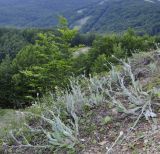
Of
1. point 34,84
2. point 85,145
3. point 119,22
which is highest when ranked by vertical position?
point 85,145

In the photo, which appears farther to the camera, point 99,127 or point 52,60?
point 52,60

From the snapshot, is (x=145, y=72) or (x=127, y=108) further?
(x=145, y=72)

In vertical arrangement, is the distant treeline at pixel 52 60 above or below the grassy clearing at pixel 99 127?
below

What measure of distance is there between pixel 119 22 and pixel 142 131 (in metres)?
185

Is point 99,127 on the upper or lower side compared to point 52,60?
upper

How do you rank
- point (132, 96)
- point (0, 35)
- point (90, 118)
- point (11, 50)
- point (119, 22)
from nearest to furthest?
point (132, 96) < point (90, 118) < point (11, 50) < point (0, 35) < point (119, 22)

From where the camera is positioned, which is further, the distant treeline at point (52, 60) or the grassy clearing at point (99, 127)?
the distant treeline at point (52, 60)

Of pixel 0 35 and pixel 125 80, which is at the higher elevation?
pixel 125 80

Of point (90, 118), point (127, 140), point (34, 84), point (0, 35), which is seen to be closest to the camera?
point (127, 140)

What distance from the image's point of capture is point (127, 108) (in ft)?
15.0

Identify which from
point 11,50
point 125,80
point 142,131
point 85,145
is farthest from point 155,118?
point 11,50

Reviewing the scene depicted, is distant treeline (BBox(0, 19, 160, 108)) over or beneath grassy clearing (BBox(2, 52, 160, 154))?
beneath

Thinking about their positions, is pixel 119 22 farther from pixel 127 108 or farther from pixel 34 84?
pixel 127 108

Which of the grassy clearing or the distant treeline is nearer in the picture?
the grassy clearing
